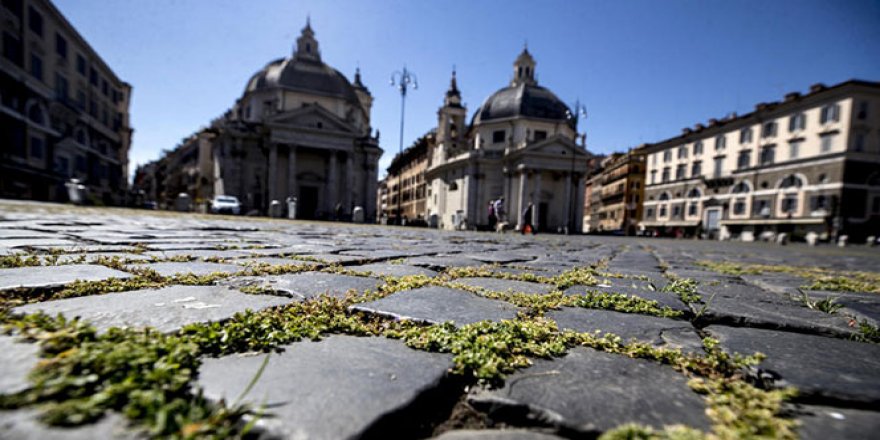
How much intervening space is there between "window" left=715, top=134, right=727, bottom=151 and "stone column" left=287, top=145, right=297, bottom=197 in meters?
51.4

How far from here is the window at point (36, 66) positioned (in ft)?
99.9

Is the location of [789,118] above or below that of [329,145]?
above

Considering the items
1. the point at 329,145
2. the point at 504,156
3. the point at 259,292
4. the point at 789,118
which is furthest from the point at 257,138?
the point at 789,118

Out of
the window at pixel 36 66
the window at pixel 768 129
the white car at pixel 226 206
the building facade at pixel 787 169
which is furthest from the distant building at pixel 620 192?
the window at pixel 36 66

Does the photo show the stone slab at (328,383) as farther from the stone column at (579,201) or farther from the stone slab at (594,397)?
the stone column at (579,201)

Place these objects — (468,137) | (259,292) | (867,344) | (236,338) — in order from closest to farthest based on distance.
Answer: (236,338)
(867,344)
(259,292)
(468,137)

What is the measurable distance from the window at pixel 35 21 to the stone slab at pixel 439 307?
45.2m

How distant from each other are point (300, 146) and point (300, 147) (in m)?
0.43

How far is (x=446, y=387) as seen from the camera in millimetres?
1061

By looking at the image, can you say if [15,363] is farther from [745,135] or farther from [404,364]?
[745,135]

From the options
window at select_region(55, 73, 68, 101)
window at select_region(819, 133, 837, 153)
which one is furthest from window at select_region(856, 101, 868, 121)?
window at select_region(55, 73, 68, 101)

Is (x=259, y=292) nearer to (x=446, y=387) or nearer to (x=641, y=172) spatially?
(x=446, y=387)

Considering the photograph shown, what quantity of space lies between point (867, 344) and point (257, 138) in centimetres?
4009

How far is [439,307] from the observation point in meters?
1.89
